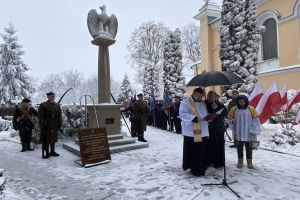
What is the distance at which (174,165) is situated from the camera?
7.21 meters

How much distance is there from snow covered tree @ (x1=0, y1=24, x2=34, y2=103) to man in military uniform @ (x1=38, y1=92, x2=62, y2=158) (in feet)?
89.1

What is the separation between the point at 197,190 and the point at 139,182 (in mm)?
1240

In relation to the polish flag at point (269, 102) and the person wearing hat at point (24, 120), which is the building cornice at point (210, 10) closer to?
the polish flag at point (269, 102)

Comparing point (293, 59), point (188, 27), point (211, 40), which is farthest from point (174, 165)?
point (188, 27)

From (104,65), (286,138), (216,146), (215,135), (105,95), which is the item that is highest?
(104,65)

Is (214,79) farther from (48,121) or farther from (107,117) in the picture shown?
(48,121)

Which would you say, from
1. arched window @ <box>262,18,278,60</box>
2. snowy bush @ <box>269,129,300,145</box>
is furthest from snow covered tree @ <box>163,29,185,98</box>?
snowy bush @ <box>269,129,300,145</box>

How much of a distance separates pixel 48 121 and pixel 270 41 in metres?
17.8

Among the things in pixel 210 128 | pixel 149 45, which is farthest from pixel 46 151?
pixel 149 45

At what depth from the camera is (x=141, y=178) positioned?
621 centimetres

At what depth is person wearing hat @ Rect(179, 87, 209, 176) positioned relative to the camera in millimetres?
6059

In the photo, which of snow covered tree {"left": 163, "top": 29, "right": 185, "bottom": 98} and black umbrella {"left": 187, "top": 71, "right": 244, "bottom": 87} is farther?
snow covered tree {"left": 163, "top": 29, "right": 185, "bottom": 98}

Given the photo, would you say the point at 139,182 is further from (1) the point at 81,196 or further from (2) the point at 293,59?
(2) the point at 293,59

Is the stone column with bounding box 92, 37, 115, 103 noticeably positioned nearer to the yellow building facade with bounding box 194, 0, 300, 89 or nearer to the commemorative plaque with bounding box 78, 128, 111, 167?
the commemorative plaque with bounding box 78, 128, 111, 167
